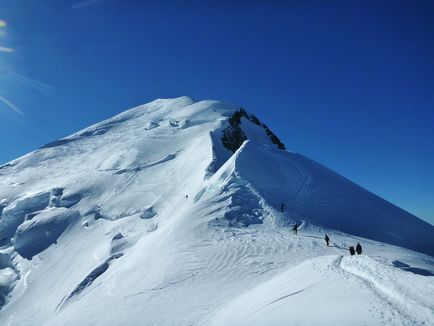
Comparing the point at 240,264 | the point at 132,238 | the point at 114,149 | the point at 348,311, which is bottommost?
the point at 348,311

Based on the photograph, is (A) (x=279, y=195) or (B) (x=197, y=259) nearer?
(B) (x=197, y=259)

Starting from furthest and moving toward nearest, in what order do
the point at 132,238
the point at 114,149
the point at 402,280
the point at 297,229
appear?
the point at 114,149, the point at 132,238, the point at 297,229, the point at 402,280

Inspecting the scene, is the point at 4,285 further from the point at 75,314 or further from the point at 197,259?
the point at 197,259

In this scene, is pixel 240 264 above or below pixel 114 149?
below

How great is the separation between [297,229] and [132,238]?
1605 cm

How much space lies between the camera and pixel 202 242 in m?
23.5

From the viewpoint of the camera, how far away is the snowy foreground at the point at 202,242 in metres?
13.0

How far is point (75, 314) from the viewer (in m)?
19.6

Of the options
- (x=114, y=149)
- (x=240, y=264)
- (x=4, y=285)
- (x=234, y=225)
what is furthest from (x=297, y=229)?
(x=114, y=149)

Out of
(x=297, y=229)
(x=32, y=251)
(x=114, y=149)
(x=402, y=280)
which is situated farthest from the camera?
(x=114, y=149)

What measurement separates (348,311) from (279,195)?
21.4m

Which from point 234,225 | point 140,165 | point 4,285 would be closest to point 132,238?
point 234,225

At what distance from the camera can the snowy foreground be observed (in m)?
13.0

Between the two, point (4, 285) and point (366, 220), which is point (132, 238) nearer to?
point (4, 285)
